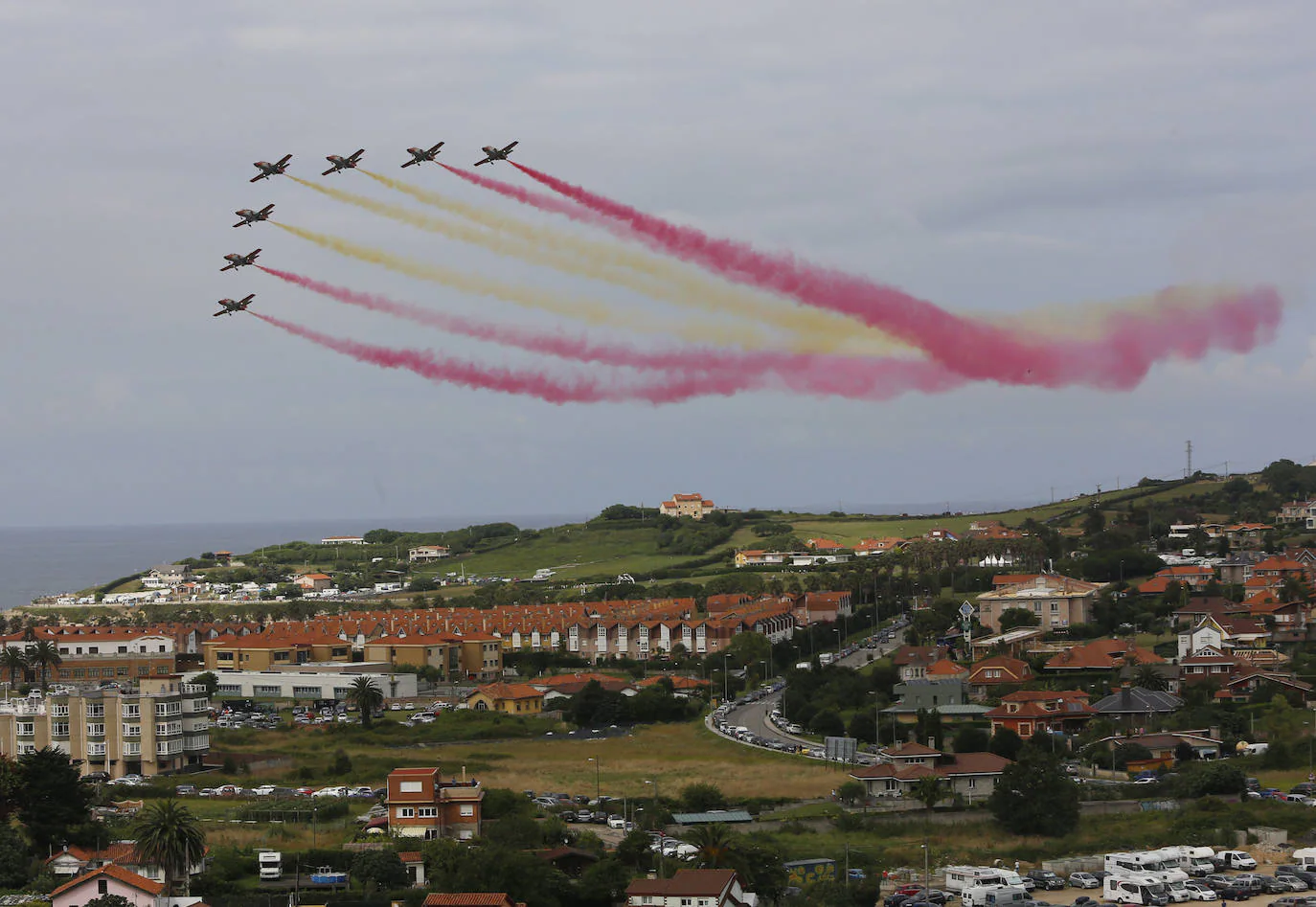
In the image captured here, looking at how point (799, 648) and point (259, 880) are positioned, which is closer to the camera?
point (259, 880)

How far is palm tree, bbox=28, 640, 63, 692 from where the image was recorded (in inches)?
3054

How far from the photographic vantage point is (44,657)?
77562 mm

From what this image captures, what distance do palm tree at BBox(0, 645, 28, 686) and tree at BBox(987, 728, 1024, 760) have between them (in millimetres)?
48281

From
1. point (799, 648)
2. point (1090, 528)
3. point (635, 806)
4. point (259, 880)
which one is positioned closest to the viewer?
point (259, 880)

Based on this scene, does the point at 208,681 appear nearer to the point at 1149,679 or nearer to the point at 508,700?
the point at 508,700

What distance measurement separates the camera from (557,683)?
246 feet

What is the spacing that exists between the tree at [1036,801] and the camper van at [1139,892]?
17.1 feet

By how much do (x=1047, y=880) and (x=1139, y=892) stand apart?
2.50 m

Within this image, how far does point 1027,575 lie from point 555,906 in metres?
54.8

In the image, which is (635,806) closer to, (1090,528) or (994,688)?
(994,688)

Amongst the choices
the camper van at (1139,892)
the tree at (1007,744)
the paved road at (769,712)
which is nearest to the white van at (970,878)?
the camper van at (1139,892)

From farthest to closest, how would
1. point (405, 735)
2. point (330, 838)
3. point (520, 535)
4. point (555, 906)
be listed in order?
point (520, 535)
point (405, 735)
point (330, 838)
point (555, 906)

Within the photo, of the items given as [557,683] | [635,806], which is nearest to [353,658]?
[557,683]

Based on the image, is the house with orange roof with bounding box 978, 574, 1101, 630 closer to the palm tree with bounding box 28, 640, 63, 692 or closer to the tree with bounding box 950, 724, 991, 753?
the tree with bounding box 950, 724, 991, 753
